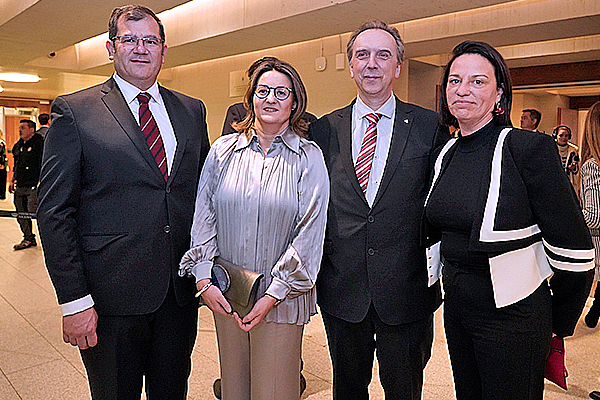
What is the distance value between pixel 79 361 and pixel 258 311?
8.07 ft

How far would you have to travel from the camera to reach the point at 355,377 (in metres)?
2.20

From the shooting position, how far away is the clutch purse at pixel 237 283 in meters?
1.96

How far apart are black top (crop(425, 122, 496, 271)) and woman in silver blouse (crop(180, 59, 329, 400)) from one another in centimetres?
46

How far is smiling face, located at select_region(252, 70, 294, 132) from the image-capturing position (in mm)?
2064

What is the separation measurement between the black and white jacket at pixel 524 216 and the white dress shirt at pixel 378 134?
0.45 m

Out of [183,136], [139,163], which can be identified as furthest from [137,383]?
[183,136]

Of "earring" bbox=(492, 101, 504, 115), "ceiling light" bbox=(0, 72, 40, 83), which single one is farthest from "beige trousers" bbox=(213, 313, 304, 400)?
"ceiling light" bbox=(0, 72, 40, 83)

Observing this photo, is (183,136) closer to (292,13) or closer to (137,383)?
(137,383)

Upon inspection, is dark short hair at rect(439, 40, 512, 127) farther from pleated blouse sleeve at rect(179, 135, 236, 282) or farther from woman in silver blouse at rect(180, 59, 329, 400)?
pleated blouse sleeve at rect(179, 135, 236, 282)

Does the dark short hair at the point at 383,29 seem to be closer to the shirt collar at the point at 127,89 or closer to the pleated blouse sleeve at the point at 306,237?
the pleated blouse sleeve at the point at 306,237

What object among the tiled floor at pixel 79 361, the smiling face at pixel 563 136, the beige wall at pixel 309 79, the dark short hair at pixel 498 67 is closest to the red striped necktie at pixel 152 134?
the dark short hair at pixel 498 67

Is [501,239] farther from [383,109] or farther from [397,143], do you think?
[383,109]

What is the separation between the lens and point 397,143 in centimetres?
213

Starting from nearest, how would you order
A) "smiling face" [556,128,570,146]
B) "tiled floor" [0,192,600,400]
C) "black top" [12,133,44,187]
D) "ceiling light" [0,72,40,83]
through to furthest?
"tiled floor" [0,192,600,400]
"smiling face" [556,128,570,146]
"black top" [12,133,44,187]
"ceiling light" [0,72,40,83]
